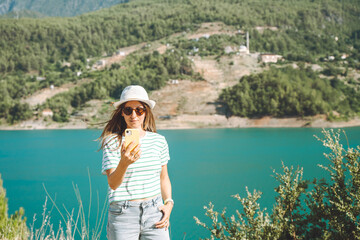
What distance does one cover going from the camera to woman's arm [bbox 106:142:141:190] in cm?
196

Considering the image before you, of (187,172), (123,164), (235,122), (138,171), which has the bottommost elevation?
(235,122)

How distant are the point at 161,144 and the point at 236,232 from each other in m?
1.20

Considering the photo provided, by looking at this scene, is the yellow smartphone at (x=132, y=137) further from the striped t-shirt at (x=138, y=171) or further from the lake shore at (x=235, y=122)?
the lake shore at (x=235, y=122)

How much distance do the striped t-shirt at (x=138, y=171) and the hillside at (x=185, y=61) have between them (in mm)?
21749

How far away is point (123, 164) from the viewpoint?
6.57 feet

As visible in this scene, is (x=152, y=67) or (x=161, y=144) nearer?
(x=161, y=144)

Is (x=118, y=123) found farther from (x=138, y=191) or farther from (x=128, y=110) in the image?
(x=138, y=191)

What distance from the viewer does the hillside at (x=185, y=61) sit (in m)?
53.0

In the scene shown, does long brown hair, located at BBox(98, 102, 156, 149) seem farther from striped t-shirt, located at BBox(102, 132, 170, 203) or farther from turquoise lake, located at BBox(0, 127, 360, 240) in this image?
turquoise lake, located at BBox(0, 127, 360, 240)

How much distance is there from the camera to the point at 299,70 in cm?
6294

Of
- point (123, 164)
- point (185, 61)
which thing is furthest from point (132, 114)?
point (185, 61)

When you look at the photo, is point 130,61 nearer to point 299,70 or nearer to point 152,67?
point 152,67

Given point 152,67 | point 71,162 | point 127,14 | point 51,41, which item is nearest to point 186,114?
point 152,67

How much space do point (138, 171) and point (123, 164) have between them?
305 millimetres
